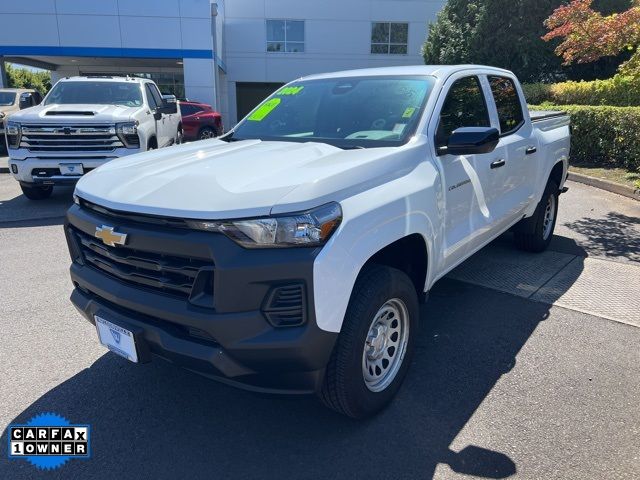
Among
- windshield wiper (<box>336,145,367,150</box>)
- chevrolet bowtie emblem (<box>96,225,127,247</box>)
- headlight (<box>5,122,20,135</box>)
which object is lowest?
chevrolet bowtie emblem (<box>96,225,127,247</box>)

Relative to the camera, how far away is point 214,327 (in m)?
2.22

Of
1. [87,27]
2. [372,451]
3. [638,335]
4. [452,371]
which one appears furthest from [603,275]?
[87,27]

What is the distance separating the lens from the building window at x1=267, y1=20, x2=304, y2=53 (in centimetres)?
2817

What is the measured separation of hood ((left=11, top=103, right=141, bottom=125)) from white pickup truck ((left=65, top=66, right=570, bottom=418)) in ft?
16.3

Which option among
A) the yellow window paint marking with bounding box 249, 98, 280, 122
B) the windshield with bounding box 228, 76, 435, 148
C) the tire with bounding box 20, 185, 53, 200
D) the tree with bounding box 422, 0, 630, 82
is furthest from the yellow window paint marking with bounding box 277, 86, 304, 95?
the tree with bounding box 422, 0, 630, 82

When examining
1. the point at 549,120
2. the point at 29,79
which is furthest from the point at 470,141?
the point at 29,79

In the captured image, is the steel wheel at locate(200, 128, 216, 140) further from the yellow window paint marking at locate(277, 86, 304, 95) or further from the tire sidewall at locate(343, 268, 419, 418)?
the tire sidewall at locate(343, 268, 419, 418)

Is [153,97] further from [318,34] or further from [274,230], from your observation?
[318,34]

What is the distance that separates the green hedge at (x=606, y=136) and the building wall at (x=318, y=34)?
17.9 metres

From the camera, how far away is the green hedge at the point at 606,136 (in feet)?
32.9

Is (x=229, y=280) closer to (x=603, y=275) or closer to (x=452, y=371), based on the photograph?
(x=452, y=371)

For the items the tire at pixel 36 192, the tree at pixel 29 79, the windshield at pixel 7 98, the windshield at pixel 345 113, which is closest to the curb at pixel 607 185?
the windshield at pixel 345 113

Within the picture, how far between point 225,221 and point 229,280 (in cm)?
27

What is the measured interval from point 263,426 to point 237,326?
0.92 m
